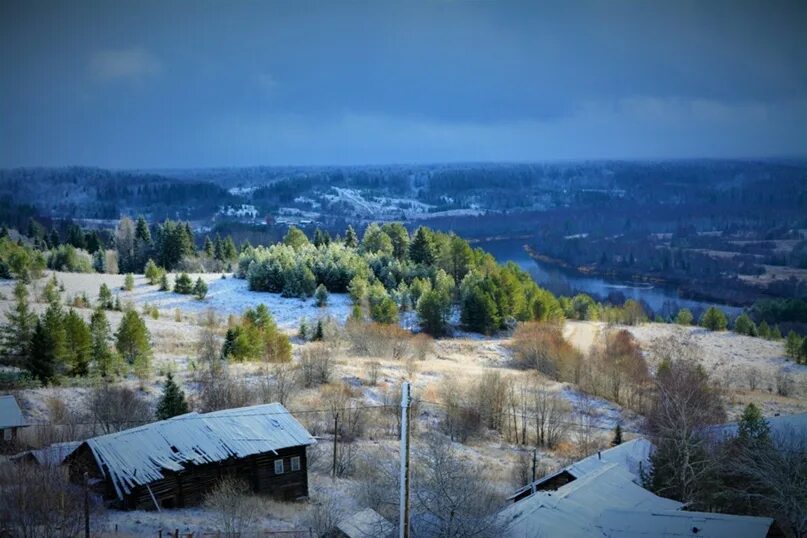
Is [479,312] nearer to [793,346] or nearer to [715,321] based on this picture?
[715,321]

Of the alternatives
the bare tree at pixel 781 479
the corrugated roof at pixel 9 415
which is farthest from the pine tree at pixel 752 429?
the corrugated roof at pixel 9 415

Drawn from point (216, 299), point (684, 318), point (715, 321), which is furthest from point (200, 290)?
point (715, 321)

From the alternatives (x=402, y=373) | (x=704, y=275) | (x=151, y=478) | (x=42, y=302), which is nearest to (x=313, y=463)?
(x=151, y=478)

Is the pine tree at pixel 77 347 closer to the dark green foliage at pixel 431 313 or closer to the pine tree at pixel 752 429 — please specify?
the dark green foliage at pixel 431 313

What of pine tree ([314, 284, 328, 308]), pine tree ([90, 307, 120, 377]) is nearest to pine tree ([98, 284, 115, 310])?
pine tree ([90, 307, 120, 377])

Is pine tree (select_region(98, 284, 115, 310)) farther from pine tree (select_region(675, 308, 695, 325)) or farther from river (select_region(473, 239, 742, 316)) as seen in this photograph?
pine tree (select_region(675, 308, 695, 325))

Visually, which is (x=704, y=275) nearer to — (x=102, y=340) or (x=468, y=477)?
(x=102, y=340)
